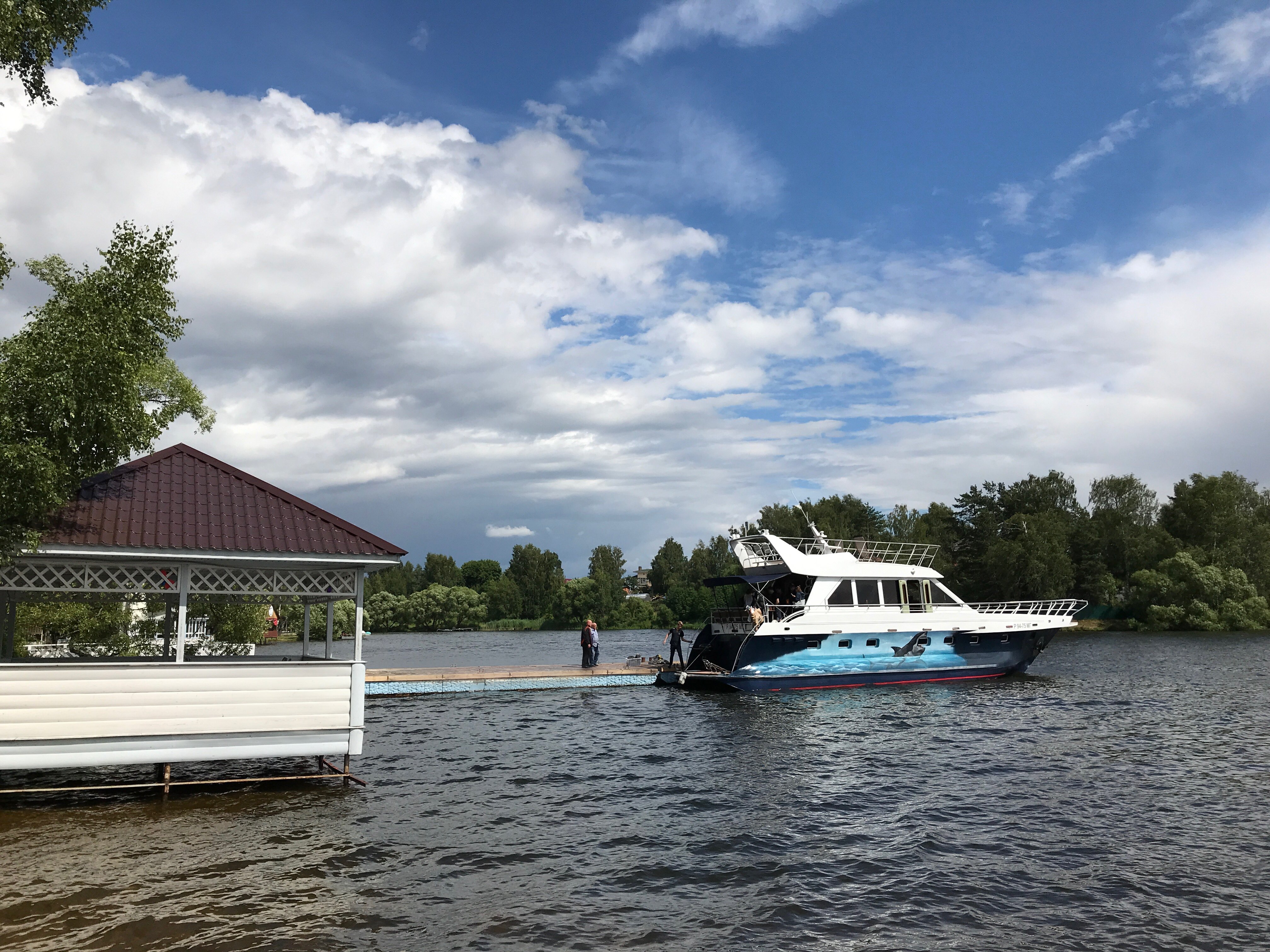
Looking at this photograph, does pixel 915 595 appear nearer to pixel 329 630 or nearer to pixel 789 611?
pixel 789 611

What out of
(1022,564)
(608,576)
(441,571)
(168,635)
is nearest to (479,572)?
(441,571)

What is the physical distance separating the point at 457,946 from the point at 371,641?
79303 mm

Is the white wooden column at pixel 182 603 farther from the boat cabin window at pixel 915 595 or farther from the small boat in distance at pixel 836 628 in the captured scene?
the boat cabin window at pixel 915 595

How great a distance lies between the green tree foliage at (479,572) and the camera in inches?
5891

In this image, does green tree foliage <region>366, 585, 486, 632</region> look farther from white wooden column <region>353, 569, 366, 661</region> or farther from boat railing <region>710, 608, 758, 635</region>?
white wooden column <region>353, 569, 366, 661</region>

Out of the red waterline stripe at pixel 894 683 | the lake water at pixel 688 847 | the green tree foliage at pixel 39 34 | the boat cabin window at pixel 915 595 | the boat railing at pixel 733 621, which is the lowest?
the lake water at pixel 688 847

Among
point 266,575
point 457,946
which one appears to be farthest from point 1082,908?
point 266,575

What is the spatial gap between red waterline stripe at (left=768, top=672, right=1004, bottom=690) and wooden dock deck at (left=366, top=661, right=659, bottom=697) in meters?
5.17

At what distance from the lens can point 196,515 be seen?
44.6 ft

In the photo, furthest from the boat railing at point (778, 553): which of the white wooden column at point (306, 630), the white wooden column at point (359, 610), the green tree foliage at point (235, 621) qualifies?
the white wooden column at point (359, 610)

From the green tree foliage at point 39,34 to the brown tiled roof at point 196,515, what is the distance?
18.3ft

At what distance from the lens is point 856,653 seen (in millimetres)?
29422

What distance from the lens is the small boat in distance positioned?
94.1ft

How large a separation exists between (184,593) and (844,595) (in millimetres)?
21571
